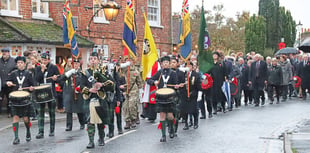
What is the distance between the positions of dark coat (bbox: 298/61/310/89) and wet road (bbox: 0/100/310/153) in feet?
24.0

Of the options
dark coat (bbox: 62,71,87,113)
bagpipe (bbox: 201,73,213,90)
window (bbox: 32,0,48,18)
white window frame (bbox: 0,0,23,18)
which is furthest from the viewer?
window (bbox: 32,0,48,18)

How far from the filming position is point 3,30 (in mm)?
18656

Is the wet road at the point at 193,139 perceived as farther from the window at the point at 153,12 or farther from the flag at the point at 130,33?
the window at the point at 153,12

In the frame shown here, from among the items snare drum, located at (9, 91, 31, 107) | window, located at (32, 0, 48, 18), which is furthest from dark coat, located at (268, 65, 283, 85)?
snare drum, located at (9, 91, 31, 107)

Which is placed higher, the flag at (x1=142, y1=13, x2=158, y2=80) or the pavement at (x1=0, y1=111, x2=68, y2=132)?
the flag at (x1=142, y1=13, x2=158, y2=80)

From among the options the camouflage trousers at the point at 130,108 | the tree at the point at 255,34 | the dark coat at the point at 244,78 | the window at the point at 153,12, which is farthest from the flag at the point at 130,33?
the tree at the point at 255,34

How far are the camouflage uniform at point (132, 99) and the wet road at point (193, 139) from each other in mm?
344

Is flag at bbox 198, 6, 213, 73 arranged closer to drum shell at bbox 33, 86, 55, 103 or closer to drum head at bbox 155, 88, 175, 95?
drum head at bbox 155, 88, 175, 95

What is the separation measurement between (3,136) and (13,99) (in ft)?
6.28

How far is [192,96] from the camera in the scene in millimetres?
12930

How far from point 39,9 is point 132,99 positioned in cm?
1038

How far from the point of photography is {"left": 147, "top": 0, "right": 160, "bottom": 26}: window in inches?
1121

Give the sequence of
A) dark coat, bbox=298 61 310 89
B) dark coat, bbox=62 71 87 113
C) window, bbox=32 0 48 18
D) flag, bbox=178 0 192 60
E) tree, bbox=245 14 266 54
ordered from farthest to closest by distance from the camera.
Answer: tree, bbox=245 14 266 54
dark coat, bbox=298 61 310 89
window, bbox=32 0 48 18
flag, bbox=178 0 192 60
dark coat, bbox=62 71 87 113

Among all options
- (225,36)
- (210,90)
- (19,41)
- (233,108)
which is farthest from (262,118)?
(225,36)
